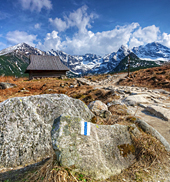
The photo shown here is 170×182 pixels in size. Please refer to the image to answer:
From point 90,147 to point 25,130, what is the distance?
2.42m

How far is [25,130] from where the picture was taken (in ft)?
13.1

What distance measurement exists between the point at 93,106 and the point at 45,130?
369 centimetres

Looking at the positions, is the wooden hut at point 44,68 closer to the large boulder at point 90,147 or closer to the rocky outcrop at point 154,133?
the rocky outcrop at point 154,133

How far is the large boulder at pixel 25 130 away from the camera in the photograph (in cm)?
373

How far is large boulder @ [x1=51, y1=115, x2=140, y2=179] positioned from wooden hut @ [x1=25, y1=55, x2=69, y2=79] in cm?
2793

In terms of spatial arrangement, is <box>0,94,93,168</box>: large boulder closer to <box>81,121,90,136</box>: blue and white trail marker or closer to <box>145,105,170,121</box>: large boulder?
<box>81,121,90,136</box>: blue and white trail marker

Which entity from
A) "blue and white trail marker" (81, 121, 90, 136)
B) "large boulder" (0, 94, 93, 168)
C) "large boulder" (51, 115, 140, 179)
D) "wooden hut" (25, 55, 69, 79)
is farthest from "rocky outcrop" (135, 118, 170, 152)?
"wooden hut" (25, 55, 69, 79)

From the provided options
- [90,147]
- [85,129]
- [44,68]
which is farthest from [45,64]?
[90,147]

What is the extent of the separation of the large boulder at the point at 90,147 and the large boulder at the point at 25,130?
1.44 meters

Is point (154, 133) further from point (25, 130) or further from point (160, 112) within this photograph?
point (25, 130)

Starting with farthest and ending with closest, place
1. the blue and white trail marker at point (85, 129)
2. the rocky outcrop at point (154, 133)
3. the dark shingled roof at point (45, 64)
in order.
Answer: the dark shingled roof at point (45, 64), the rocky outcrop at point (154, 133), the blue and white trail marker at point (85, 129)

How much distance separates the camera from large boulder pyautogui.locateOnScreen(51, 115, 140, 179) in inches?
108

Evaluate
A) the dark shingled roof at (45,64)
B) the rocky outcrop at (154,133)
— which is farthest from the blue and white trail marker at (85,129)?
the dark shingled roof at (45,64)

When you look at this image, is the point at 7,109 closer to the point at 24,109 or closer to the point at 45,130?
the point at 24,109
